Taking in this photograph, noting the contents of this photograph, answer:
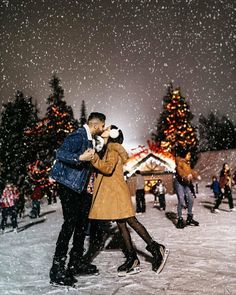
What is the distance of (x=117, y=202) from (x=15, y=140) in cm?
3721

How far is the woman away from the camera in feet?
14.1

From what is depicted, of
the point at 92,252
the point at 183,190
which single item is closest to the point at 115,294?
the point at 92,252

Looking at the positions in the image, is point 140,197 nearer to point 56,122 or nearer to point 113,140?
point 113,140

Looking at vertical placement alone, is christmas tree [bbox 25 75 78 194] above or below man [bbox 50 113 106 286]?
above

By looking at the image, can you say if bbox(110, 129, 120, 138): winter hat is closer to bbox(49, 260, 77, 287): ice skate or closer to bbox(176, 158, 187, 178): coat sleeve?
bbox(49, 260, 77, 287): ice skate

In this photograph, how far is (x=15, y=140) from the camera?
3959 centimetres

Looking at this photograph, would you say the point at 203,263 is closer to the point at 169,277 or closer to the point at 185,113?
the point at 169,277

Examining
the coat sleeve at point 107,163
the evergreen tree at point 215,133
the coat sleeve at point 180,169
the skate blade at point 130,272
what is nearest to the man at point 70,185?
the coat sleeve at point 107,163

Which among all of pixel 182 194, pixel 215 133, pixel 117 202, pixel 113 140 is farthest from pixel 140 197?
pixel 215 133

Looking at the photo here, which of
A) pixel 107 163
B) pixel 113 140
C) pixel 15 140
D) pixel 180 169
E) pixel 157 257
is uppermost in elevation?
pixel 15 140

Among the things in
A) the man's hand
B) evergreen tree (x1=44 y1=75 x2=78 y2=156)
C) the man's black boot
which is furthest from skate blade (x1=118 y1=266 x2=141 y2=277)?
evergreen tree (x1=44 y1=75 x2=78 y2=156)

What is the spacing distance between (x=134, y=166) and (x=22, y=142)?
13014 mm

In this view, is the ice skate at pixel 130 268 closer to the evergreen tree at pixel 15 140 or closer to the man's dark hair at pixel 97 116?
the man's dark hair at pixel 97 116

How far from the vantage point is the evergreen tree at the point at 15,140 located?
1473 inches
